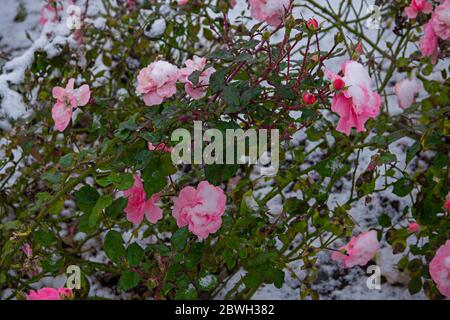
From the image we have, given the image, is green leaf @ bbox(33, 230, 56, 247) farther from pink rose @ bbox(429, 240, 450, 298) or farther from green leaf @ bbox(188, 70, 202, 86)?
pink rose @ bbox(429, 240, 450, 298)

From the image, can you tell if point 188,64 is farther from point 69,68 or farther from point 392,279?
point 392,279

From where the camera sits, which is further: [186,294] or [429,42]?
[429,42]

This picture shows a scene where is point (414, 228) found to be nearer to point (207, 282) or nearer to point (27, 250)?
point (207, 282)

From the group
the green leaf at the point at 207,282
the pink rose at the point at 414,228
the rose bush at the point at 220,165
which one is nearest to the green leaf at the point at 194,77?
the rose bush at the point at 220,165

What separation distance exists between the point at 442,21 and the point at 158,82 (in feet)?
1.98

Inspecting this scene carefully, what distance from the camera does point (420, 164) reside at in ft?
6.52

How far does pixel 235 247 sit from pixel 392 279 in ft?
2.21

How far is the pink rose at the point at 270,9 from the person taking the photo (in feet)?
3.74

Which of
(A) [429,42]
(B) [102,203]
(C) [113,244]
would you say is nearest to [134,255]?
(C) [113,244]

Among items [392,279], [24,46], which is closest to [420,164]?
[392,279]

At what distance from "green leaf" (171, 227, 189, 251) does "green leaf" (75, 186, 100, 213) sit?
15cm

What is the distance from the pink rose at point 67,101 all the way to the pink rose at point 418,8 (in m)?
0.76

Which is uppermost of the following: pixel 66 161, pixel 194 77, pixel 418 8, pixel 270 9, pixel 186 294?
pixel 418 8

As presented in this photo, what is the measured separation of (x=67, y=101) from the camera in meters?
1.19
